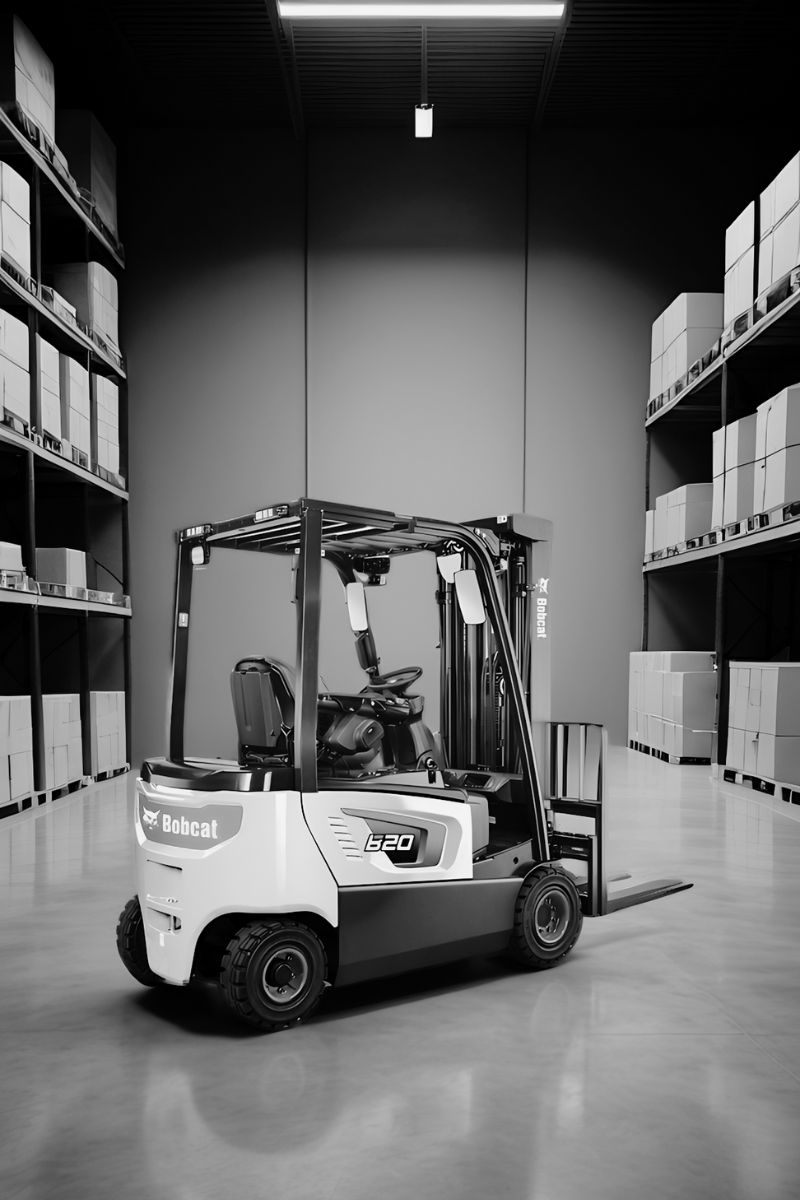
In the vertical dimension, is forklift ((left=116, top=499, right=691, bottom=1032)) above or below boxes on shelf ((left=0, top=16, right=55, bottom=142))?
below

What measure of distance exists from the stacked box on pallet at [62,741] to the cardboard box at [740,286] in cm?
A: 707

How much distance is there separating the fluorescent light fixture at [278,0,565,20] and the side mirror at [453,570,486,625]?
7333 millimetres

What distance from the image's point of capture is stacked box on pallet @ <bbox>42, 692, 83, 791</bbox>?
8906 millimetres

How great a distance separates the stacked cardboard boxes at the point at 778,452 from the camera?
8211 millimetres

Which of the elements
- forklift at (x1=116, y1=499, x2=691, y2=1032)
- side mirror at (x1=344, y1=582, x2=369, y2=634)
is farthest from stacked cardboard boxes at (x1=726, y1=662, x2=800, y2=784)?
side mirror at (x1=344, y1=582, x2=369, y2=634)

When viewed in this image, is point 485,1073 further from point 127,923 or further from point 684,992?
point 127,923

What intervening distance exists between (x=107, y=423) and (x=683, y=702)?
6.65 meters

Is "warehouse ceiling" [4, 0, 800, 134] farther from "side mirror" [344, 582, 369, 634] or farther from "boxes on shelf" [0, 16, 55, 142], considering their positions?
"side mirror" [344, 582, 369, 634]

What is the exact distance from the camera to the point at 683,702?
35.0 feet

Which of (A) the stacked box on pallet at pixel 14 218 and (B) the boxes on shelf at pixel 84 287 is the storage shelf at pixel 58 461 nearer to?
(A) the stacked box on pallet at pixel 14 218

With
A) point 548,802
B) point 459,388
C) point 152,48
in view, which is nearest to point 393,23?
point 152,48

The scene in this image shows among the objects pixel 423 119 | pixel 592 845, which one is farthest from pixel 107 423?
pixel 592 845

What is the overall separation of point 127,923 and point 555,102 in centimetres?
1101

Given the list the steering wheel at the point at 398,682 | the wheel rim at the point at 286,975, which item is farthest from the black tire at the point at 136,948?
the steering wheel at the point at 398,682
